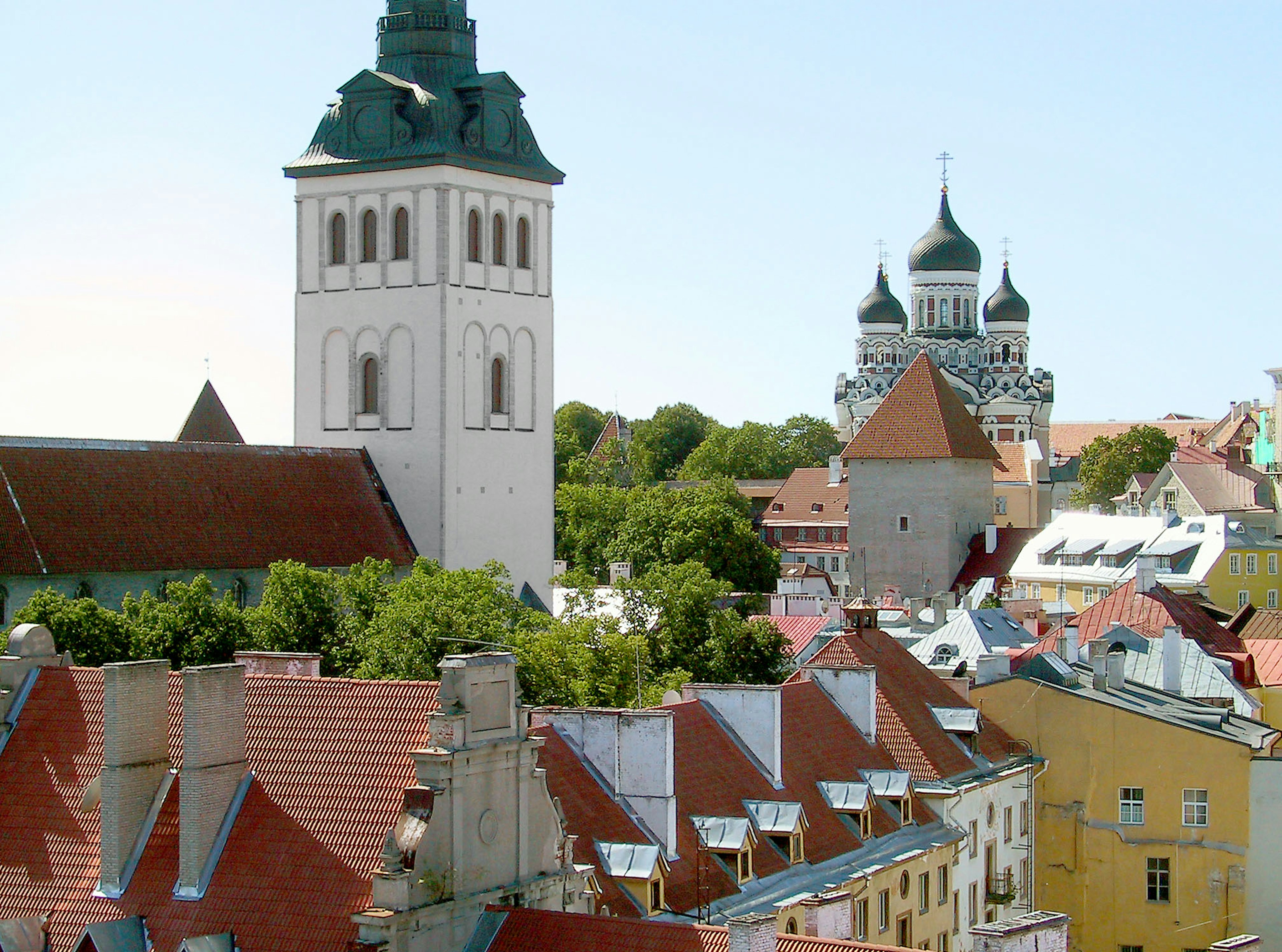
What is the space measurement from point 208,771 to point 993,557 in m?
75.6

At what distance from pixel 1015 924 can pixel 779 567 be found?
65.5 m

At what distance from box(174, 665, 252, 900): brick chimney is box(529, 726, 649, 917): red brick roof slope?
4210 mm

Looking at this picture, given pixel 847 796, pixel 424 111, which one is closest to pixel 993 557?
pixel 424 111

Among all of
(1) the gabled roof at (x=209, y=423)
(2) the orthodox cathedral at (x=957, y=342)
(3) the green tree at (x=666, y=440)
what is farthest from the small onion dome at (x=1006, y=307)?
(1) the gabled roof at (x=209, y=423)

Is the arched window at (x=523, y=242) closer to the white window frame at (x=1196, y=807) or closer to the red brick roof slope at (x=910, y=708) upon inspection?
the red brick roof slope at (x=910, y=708)

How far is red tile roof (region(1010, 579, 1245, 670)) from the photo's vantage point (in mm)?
56625

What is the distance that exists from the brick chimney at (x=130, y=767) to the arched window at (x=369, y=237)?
3923cm

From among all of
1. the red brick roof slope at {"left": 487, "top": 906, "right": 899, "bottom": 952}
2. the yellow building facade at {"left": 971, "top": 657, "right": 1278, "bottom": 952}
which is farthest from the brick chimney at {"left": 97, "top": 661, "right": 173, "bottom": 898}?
the yellow building facade at {"left": 971, "top": 657, "right": 1278, "bottom": 952}

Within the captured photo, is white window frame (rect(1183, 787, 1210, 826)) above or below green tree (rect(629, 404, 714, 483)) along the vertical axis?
below

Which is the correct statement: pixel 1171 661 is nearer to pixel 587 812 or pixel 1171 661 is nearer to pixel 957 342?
pixel 587 812

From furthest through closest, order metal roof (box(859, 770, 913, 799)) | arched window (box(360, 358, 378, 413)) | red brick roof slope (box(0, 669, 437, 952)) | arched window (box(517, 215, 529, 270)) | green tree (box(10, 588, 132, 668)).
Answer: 1. arched window (box(517, 215, 529, 270))
2. arched window (box(360, 358, 378, 413))
3. green tree (box(10, 588, 132, 668))
4. metal roof (box(859, 770, 913, 799))
5. red brick roof slope (box(0, 669, 437, 952))

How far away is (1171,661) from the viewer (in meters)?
48.6

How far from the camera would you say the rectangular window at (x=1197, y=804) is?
134 ft

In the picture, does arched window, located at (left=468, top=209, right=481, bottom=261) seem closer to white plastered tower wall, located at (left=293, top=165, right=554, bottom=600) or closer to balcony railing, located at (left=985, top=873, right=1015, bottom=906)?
white plastered tower wall, located at (left=293, top=165, right=554, bottom=600)
